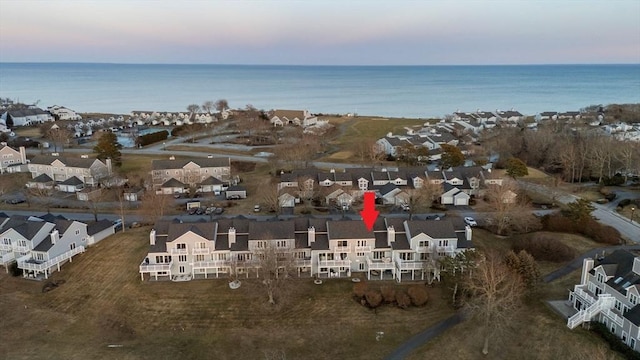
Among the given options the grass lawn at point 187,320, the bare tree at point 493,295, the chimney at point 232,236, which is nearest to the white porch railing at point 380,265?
the grass lawn at point 187,320

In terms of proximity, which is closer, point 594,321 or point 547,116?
point 594,321

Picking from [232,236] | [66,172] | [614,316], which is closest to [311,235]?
→ [232,236]

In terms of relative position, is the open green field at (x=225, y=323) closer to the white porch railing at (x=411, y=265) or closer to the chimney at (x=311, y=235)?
the white porch railing at (x=411, y=265)

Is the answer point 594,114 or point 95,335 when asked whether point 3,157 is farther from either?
point 594,114

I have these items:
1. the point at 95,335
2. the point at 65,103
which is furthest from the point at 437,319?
the point at 65,103

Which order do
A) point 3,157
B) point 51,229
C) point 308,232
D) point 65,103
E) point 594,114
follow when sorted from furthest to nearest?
point 65,103
point 594,114
point 3,157
point 51,229
point 308,232

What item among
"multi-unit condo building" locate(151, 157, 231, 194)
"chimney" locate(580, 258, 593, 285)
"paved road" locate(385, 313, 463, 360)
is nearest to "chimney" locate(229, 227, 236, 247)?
"paved road" locate(385, 313, 463, 360)
